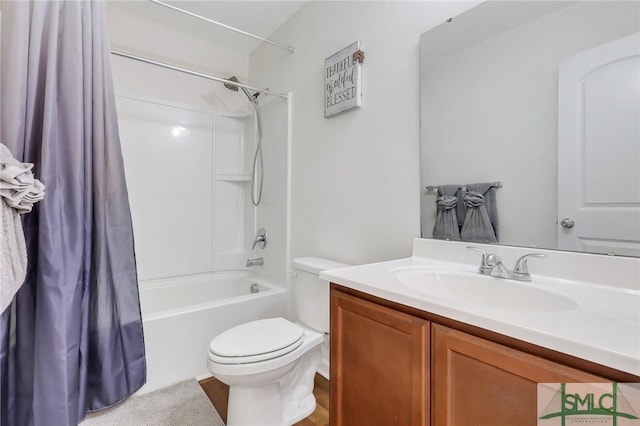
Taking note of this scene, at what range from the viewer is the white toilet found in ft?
4.05

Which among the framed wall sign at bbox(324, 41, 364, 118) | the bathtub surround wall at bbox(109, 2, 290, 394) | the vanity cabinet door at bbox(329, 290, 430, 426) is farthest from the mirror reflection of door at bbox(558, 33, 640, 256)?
the bathtub surround wall at bbox(109, 2, 290, 394)

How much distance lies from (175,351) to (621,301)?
78.2 inches

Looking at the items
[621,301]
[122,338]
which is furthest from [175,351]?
[621,301]

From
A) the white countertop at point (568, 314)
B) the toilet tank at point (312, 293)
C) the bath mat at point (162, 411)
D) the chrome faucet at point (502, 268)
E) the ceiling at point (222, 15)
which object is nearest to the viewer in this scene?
the white countertop at point (568, 314)

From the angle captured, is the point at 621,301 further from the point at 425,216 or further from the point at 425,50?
the point at 425,50

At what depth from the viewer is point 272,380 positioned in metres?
1.31

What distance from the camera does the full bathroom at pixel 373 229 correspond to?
759 mm

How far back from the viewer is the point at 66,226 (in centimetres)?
125

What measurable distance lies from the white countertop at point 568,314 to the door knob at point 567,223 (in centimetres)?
10

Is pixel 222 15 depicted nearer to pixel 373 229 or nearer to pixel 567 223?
pixel 373 229

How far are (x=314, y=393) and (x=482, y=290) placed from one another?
3.87 feet

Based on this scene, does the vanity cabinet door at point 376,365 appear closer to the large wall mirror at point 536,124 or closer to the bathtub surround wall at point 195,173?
the large wall mirror at point 536,124

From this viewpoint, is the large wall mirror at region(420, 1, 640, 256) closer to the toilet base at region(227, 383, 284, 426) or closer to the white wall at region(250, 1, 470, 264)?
the white wall at region(250, 1, 470, 264)

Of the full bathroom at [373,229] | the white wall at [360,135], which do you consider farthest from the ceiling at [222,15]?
the white wall at [360,135]
